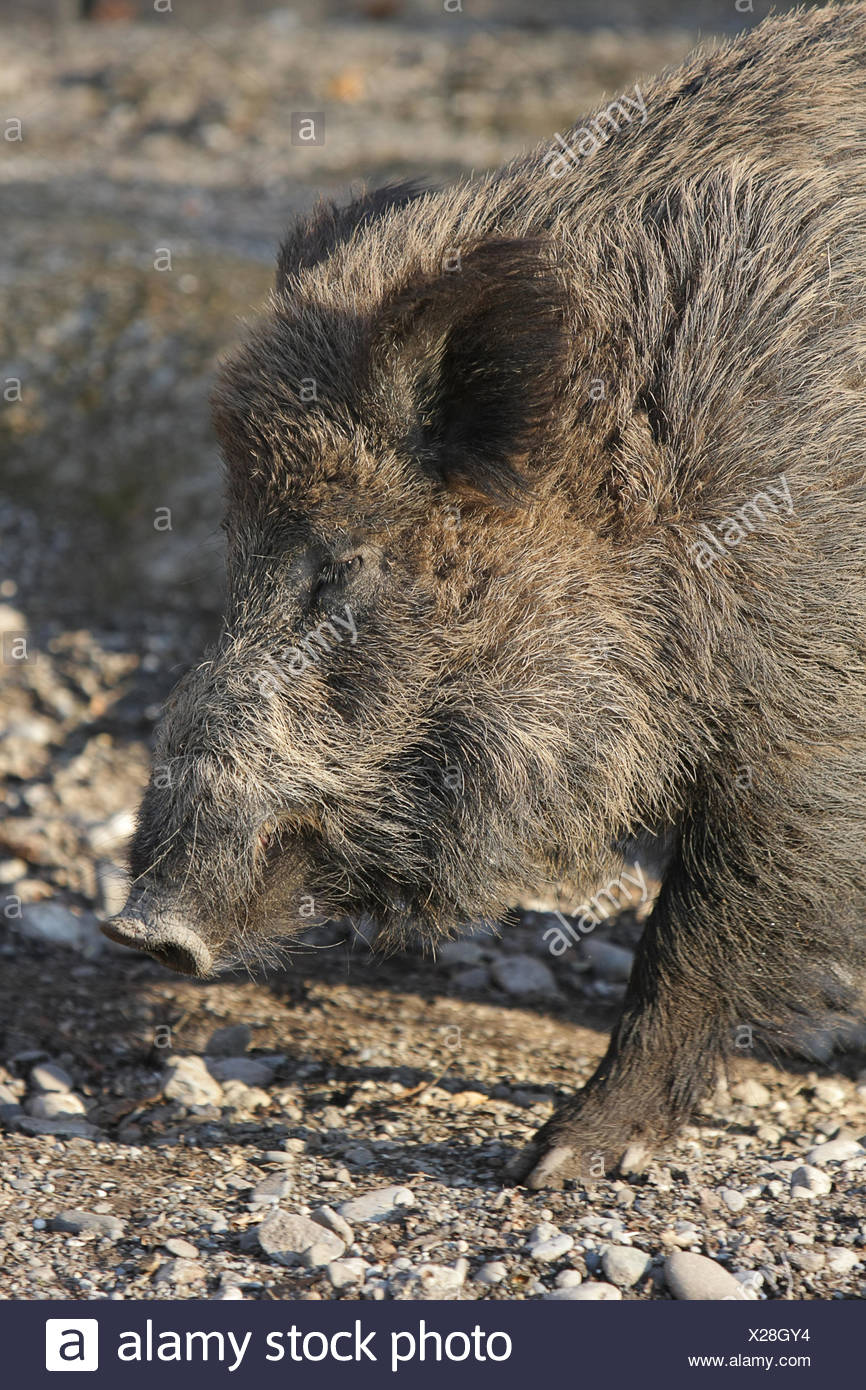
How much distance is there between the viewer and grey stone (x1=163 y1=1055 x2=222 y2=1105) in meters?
4.40

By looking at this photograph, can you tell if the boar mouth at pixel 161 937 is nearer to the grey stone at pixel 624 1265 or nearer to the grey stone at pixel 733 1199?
the grey stone at pixel 624 1265

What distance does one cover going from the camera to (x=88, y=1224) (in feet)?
11.8

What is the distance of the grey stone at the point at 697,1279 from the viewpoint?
3.35m

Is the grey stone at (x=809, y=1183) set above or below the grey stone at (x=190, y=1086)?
below

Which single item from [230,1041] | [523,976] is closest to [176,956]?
[230,1041]

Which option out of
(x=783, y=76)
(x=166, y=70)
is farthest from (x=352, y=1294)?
(x=166, y=70)

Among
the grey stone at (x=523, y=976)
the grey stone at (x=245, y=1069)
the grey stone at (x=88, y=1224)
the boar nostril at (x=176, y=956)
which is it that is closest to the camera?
the grey stone at (x=88, y=1224)

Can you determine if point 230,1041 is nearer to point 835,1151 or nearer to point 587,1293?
point 587,1293

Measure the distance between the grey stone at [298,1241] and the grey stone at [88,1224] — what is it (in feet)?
1.16

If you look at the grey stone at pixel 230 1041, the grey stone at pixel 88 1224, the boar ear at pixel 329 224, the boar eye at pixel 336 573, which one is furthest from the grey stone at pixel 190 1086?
the boar ear at pixel 329 224

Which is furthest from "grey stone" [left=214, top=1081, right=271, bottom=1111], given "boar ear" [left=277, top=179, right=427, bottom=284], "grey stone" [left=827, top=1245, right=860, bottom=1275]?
"boar ear" [left=277, top=179, right=427, bottom=284]

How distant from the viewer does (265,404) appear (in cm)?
380

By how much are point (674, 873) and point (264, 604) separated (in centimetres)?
135

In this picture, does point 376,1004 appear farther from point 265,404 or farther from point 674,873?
point 265,404
